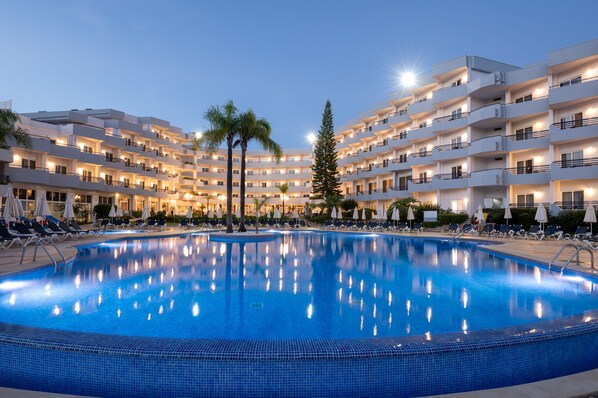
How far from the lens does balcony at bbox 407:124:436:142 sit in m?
33.4

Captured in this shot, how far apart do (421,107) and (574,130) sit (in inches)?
540

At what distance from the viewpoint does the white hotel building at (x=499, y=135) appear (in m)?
23.2

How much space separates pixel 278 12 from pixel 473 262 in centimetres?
17898

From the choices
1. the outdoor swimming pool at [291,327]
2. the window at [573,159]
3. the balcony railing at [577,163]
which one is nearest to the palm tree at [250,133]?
the outdoor swimming pool at [291,327]

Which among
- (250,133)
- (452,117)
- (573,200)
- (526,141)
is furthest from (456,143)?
(250,133)

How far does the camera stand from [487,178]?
27234 mm

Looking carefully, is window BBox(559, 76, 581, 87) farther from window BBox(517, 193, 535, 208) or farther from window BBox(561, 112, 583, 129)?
window BBox(517, 193, 535, 208)

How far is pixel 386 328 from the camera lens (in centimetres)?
488

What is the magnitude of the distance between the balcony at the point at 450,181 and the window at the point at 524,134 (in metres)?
4.69

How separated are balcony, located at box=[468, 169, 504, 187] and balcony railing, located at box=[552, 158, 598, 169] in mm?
3791

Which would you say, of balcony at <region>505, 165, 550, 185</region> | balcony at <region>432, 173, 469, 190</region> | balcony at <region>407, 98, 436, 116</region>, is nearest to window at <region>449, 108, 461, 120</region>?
balcony at <region>407, 98, 436, 116</region>

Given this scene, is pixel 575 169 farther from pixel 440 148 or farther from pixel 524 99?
pixel 440 148

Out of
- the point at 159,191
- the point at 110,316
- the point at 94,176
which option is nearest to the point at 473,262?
the point at 110,316

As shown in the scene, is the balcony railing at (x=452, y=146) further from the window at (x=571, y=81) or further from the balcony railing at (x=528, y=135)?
the window at (x=571, y=81)
